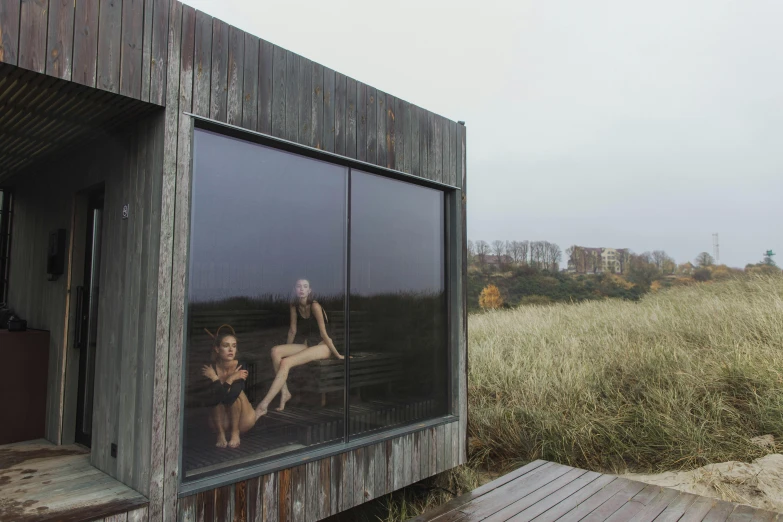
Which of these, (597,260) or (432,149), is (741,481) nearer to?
(432,149)

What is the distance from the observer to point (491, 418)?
5328mm

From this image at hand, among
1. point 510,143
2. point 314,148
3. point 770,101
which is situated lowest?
point 314,148

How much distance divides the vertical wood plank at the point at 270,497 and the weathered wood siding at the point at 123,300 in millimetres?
633

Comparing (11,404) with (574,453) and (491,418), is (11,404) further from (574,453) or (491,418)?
(574,453)

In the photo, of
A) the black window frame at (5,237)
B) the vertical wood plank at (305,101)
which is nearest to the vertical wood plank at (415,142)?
the vertical wood plank at (305,101)

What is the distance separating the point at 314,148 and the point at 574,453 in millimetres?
3686

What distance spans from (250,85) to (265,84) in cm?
10

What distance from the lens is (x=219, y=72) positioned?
2.67m

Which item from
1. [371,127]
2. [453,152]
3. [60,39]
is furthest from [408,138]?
[60,39]

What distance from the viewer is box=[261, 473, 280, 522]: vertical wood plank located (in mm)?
2732

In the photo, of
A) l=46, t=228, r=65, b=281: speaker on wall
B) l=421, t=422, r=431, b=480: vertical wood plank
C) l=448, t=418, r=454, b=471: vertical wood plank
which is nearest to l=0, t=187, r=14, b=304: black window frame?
l=46, t=228, r=65, b=281: speaker on wall

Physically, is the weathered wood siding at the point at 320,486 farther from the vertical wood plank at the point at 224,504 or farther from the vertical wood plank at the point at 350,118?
the vertical wood plank at the point at 350,118

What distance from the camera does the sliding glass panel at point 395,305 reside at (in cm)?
343

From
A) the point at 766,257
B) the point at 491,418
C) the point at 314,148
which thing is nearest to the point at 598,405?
the point at 491,418
